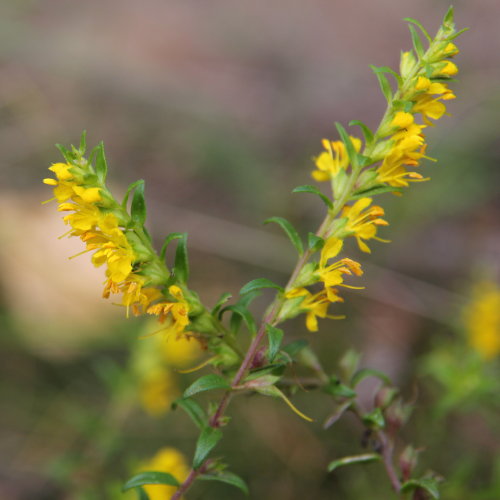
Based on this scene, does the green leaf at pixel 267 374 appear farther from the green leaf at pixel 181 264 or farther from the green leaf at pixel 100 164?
the green leaf at pixel 100 164

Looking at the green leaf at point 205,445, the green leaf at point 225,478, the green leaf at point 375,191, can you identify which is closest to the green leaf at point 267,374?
the green leaf at point 205,445

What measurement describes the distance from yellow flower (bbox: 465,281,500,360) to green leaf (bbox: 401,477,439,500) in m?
1.51

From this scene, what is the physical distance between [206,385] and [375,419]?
532 millimetres

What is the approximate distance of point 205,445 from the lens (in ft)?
5.21

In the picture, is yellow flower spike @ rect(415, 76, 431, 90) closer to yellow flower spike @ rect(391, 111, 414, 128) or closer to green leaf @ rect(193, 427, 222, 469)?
yellow flower spike @ rect(391, 111, 414, 128)

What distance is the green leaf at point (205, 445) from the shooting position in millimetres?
1566

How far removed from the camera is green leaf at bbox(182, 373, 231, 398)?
157 cm

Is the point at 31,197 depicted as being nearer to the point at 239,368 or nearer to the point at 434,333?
the point at 434,333

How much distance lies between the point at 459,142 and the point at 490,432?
242cm

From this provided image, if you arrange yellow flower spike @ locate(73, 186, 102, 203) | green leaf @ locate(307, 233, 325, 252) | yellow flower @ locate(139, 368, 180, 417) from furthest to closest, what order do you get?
yellow flower @ locate(139, 368, 180, 417)
green leaf @ locate(307, 233, 325, 252)
yellow flower spike @ locate(73, 186, 102, 203)

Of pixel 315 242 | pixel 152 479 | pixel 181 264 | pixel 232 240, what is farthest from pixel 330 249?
pixel 232 240

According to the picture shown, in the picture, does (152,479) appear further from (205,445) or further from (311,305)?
(311,305)

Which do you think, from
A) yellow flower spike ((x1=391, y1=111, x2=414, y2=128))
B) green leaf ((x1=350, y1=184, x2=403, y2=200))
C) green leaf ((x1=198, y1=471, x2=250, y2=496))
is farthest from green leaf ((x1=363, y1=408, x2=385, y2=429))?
yellow flower spike ((x1=391, y1=111, x2=414, y2=128))

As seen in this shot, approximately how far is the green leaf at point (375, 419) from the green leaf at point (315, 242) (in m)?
0.53
